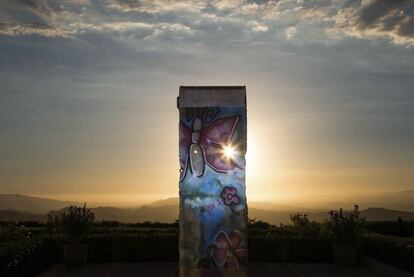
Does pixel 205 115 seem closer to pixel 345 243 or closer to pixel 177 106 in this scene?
pixel 177 106

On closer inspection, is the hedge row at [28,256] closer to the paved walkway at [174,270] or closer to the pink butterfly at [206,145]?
the paved walkway at [174,270]

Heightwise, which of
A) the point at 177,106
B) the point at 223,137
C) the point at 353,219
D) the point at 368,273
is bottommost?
the point at 368,273

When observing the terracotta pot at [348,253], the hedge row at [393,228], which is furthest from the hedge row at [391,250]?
the hedge row at [393,228]

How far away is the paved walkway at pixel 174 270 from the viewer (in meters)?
17.3

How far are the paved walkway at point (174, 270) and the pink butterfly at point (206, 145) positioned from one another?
17.6ft

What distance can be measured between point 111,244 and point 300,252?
6.99m

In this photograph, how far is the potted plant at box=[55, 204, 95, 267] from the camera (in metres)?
18.5

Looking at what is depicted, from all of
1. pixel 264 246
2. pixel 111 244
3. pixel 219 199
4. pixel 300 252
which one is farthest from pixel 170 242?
pixel 219 199

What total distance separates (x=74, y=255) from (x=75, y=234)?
71cm

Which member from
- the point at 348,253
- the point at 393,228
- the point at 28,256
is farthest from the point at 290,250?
the point at 393,228

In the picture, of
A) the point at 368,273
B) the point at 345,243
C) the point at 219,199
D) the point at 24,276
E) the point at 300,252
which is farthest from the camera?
the point at 300,252

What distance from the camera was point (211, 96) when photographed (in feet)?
44.3

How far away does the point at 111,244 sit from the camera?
66.1 feet

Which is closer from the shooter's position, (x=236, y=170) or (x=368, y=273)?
(x=236, y=170)
